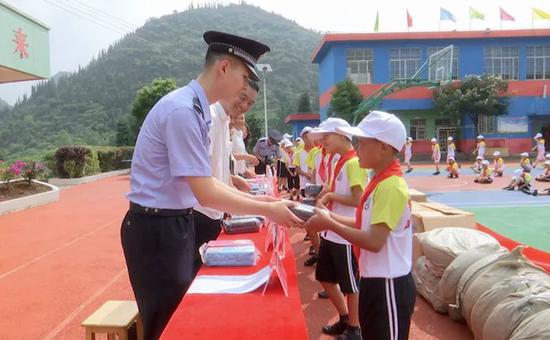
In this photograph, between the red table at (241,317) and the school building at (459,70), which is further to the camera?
the school building at (459,70)

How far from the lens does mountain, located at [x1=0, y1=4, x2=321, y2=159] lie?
2288 inches

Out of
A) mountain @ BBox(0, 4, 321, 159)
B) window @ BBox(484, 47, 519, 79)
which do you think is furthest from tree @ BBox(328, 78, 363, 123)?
mountain @ BBox(0, 4, 321, 159)

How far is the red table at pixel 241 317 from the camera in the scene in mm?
1544

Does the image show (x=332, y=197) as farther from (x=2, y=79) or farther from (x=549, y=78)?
(x=549, y=78)

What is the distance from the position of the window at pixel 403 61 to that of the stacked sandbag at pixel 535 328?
2920cm

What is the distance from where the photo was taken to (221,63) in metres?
1.96

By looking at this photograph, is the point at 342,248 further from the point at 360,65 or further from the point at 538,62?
the point at 538,62

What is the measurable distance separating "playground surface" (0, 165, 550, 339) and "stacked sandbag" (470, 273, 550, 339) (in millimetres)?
522

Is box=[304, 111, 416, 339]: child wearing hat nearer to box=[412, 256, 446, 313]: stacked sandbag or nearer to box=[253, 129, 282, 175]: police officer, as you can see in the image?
box=[412, 256, 446, 313]: stacked sandbag

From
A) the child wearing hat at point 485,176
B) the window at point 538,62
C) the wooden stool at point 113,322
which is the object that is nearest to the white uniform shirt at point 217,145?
the wooden stool at point 113,322

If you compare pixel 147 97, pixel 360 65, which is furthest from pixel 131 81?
pixel 360 65

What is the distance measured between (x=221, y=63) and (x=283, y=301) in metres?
1.05

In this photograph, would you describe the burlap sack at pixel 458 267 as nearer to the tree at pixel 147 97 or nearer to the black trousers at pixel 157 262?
the black trousers at pixel 157 262

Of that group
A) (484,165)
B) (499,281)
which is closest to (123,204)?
(499,281)
